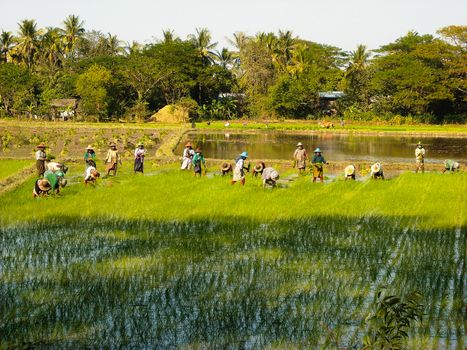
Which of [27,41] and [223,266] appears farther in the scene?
[27,41]

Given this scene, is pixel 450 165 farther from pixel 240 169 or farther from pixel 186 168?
pixel 186 168

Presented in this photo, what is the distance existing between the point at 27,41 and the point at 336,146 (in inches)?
1585

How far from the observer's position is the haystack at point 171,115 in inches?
2021

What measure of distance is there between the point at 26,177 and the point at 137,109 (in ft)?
114

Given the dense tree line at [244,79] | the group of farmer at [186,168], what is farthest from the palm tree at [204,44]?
the group of farmer at [186,168]

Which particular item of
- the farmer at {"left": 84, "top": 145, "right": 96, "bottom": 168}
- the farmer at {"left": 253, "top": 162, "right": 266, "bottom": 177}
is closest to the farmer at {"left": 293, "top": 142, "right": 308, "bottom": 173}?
the farmer at {"left": 253, "top": 162, "right": 266, "bottom": 177}

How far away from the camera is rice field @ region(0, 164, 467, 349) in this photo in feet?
19.1

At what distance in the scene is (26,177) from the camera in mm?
16938

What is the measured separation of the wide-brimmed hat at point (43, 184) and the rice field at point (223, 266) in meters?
0.24

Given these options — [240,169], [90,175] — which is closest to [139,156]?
[90,175]

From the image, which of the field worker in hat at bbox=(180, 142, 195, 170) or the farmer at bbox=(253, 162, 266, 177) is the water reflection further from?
the farmer at bbox=(253, 162, 266, 177)

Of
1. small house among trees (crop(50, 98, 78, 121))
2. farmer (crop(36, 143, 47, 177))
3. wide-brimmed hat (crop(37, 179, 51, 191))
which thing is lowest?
wide-brimmed hat (crop(37, 179, 51, 191))

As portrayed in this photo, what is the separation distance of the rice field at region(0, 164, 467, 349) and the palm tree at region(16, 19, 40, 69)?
50.2 meters

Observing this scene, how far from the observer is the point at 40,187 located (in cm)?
1320
